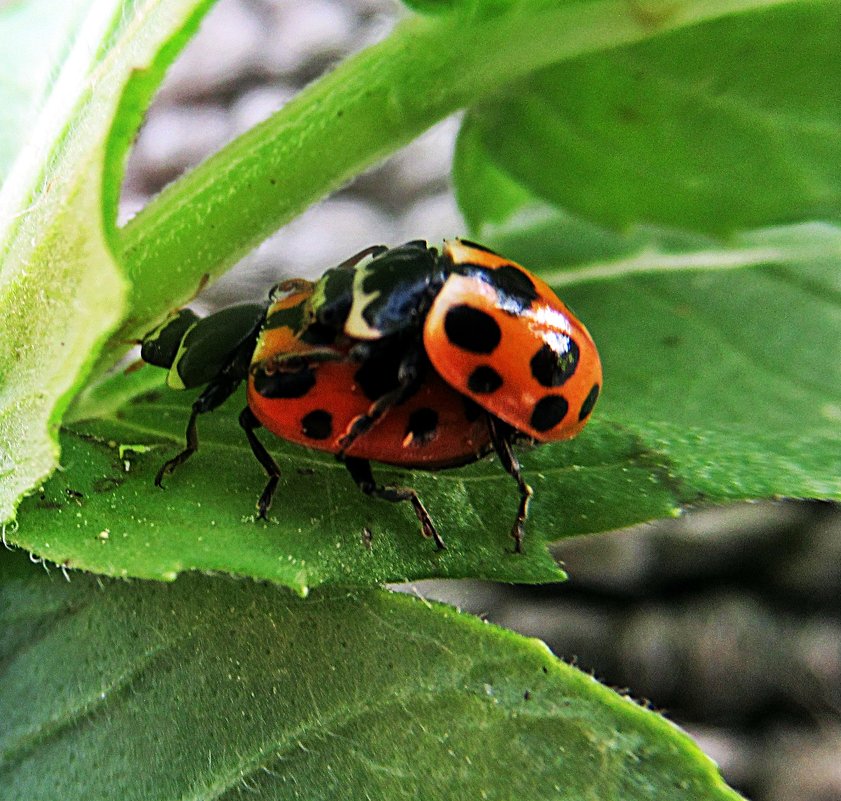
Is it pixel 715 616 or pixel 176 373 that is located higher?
pixel 176 373

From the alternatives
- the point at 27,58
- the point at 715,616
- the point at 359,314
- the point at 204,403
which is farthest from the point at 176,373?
the point at 715,616

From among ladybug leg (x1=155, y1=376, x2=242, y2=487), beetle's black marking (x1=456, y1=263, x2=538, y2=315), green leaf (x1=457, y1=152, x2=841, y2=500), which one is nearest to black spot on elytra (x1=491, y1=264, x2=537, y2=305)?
beetle's black marking (x1=456, y1=263, x2=538, y2=315)

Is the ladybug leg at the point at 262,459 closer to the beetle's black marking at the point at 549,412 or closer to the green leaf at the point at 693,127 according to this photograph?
the beetle's black marking at the point at 549,412

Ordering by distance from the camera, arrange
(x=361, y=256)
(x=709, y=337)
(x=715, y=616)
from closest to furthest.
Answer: (x=361, y=256) → (x=709, y=337) → (x=715, y=616)

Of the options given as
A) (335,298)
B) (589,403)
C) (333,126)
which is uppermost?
(333,126)

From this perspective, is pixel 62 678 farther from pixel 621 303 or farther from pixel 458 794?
pixel 621 303

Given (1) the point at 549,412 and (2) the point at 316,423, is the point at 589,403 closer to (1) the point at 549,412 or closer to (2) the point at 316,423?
(1) the point at 549,412
